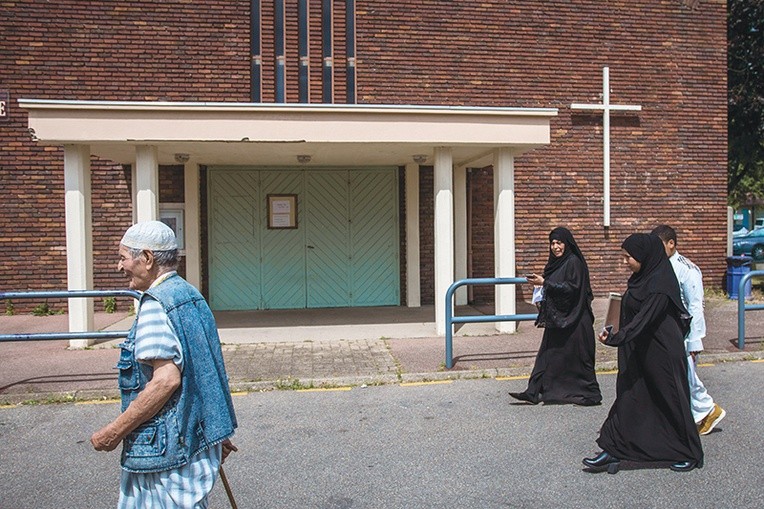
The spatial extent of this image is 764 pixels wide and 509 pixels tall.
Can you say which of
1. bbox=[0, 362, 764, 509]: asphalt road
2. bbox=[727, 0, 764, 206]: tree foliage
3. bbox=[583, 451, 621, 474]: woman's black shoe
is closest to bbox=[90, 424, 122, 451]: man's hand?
bbox=[0, 362, 764, 509]: asphalt road

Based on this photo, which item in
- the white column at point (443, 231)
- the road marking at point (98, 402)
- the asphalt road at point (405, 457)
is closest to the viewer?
the asphalt road at point (405, 457)

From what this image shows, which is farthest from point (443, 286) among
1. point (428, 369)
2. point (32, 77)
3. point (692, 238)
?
point (32, 77)

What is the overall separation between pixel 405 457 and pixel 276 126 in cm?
528

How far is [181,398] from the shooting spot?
2613 millimetres

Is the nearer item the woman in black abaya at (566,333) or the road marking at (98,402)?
the woman in black abaya at (566,333)

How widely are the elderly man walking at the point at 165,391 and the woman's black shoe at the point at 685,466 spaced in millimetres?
3255

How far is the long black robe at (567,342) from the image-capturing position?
6.16m

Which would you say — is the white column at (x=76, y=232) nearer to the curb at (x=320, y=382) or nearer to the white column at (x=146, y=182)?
the white column at (x=146, y=182)

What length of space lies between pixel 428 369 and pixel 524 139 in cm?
373

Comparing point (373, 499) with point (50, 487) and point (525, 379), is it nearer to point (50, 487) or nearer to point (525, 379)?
point (50, 487)

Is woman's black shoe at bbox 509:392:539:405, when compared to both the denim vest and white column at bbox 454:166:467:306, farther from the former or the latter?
white column at bbox 454:166:467:306

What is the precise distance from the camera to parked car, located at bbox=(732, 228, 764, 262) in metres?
28.0

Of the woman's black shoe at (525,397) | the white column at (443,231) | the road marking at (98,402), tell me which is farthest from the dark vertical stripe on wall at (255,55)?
the woman's black shoe at (525,397)

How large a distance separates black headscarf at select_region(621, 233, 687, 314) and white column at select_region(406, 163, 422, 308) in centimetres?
830
